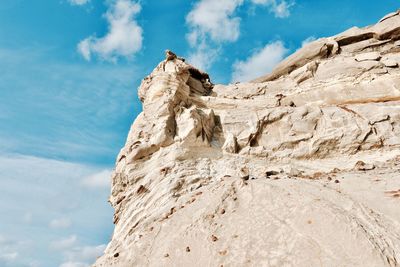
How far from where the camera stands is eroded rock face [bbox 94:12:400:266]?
871 centimetres

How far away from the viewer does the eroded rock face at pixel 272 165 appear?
8711 millimetres

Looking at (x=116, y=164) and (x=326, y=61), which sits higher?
(x=326, y=61)

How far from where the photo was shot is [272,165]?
47.6 feet

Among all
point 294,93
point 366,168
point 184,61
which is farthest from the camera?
point 184,61

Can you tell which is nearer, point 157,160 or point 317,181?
point 317,181

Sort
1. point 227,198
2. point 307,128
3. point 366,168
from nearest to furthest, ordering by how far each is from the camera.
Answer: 1. point 227,198
2. point 366,168
3. point 307,128

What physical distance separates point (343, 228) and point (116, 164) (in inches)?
365

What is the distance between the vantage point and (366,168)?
39.3 feet

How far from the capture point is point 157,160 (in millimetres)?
13977

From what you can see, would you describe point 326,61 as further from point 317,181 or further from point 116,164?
point 116,164

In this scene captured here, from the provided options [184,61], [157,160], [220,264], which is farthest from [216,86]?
[220,264]

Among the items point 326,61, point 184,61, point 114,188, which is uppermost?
point 184,61

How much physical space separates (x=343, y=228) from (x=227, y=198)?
123 inches

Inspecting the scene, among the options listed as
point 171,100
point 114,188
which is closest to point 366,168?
point 171,100
